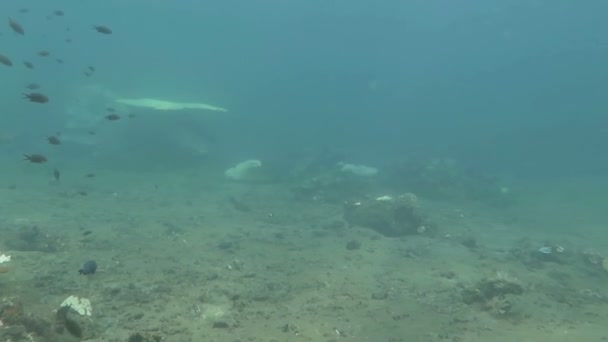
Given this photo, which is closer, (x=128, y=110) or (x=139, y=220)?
(x=139, y=220)

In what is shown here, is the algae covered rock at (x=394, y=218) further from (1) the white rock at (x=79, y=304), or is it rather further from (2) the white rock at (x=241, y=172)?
(2) the white rock at (x=241, y=172)

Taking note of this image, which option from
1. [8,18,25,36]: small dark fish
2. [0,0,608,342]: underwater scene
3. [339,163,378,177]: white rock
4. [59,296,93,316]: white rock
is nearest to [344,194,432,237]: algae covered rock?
[0,0,608,342]: underwater scene

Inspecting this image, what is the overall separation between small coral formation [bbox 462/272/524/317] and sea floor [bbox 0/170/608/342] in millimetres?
132

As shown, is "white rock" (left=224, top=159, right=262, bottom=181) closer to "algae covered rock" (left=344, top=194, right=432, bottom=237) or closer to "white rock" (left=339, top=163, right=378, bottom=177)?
"white rock" (left=339, top=163, right=378, bottom=177)

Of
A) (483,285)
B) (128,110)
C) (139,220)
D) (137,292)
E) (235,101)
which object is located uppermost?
(483,285)

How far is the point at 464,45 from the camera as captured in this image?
374 ft

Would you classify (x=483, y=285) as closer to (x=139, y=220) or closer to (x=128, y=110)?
(x=139, y=220)

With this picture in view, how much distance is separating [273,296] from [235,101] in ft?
226

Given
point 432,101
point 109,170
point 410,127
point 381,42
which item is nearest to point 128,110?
point 109,170

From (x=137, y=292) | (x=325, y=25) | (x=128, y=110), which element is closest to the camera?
(x=137, y=292)

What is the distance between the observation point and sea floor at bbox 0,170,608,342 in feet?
26.9

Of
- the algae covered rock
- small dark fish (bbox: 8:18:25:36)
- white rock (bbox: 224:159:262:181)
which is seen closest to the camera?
small dark fish (bbox: 8:18:25:36)

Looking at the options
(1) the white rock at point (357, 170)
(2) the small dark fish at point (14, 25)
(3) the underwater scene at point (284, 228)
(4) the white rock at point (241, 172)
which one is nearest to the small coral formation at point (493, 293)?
(3) the underwater scene at point (284, 228)

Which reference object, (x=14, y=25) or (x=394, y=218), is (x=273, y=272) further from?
(x=14, y=25)
